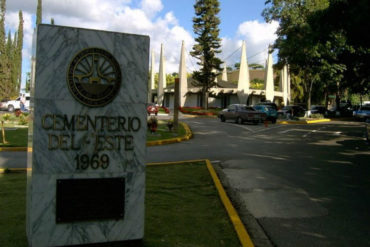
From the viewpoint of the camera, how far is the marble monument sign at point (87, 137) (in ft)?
13.6

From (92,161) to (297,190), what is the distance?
5.00 m

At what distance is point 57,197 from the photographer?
13.8ft

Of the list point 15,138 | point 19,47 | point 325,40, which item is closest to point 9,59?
point 19,47

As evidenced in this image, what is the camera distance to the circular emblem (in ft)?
14.0

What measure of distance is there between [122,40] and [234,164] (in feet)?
23.4

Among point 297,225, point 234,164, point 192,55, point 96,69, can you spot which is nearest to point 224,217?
point 297,225

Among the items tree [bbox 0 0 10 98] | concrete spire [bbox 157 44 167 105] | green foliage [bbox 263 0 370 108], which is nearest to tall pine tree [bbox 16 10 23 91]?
tree [bbox 0 0 10 98]

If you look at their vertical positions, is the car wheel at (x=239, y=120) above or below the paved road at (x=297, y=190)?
above

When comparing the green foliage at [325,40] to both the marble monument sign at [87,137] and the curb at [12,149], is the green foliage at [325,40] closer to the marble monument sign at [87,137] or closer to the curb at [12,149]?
the marble monument sign at [87,137]

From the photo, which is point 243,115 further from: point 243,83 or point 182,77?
point 182,77

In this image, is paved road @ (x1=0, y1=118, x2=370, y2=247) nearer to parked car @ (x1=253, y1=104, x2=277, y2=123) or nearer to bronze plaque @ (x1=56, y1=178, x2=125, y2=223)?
bronze plaque @ (x1=56, y1=178, x2=125, y2=223)

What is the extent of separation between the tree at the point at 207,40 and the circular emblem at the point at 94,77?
4302 centimetres

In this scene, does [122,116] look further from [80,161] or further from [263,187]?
[263,187]

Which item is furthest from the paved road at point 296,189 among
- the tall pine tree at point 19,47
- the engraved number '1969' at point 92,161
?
the tall pine tree at point 19,47
